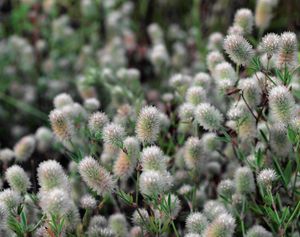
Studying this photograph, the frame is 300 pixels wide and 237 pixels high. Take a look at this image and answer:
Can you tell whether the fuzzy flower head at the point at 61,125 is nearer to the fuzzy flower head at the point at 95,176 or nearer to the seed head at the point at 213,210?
the fuzzy flower head at the point at 95,176

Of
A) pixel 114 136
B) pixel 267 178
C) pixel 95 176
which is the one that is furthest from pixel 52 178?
pixel 267 178

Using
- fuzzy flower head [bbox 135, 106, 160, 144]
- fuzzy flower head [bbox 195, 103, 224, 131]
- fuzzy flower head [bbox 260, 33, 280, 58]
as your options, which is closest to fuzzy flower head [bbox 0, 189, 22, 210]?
fuzzy flower head [bbox 135, 106, 160, 144]

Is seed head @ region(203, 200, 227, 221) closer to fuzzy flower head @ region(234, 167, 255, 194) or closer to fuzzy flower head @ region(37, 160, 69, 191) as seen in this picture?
fuzzy flower head @ region(234, 167, 255, 194)

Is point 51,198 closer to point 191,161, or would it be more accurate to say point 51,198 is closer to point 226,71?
point 191,161

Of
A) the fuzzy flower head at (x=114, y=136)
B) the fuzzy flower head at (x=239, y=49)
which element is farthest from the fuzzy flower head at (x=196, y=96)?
the fuzzy flower head at (x=114, y=136)

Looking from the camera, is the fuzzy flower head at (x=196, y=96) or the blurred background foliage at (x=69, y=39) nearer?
the fuzzy flower head at (x=196, y=96)

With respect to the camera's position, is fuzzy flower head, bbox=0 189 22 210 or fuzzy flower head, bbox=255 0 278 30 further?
fuzzy flower head, bbox=255 0 278 30
